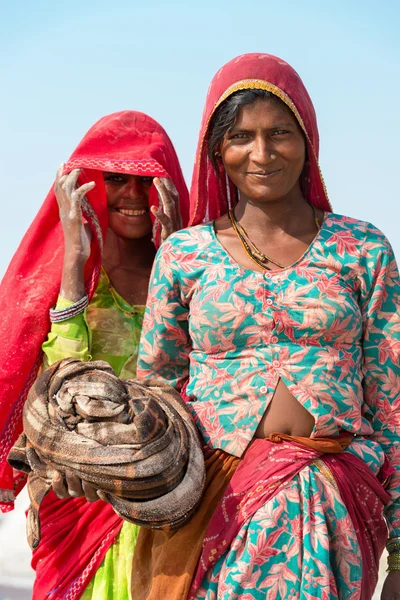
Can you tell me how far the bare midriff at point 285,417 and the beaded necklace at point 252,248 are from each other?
1.62 feet

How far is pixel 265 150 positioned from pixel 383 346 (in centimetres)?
88

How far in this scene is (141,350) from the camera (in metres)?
4.40

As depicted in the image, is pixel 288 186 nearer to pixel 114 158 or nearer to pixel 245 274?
pixel 245 274

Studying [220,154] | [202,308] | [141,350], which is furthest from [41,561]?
[220,154]

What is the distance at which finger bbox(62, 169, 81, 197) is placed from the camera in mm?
5234

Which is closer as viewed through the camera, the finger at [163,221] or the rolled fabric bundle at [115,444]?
the rolled fabric bundle at [115,444]

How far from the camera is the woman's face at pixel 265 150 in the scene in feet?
13.3

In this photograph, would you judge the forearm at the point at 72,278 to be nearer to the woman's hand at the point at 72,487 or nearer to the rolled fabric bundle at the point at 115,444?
the rolled fabric bundle at the point at 115,444

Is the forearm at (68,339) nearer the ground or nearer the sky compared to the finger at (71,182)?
nearer the ground

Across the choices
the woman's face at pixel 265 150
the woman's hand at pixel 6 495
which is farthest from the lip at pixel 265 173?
the woman's hand at pixel 6 495

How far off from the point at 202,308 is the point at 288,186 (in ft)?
1.95

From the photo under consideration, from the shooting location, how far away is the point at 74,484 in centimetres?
370

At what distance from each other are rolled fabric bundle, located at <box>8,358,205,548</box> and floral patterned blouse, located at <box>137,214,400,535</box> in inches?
10.6

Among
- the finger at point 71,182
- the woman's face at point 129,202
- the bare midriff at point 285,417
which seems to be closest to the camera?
the bare midriff at point 285,417
